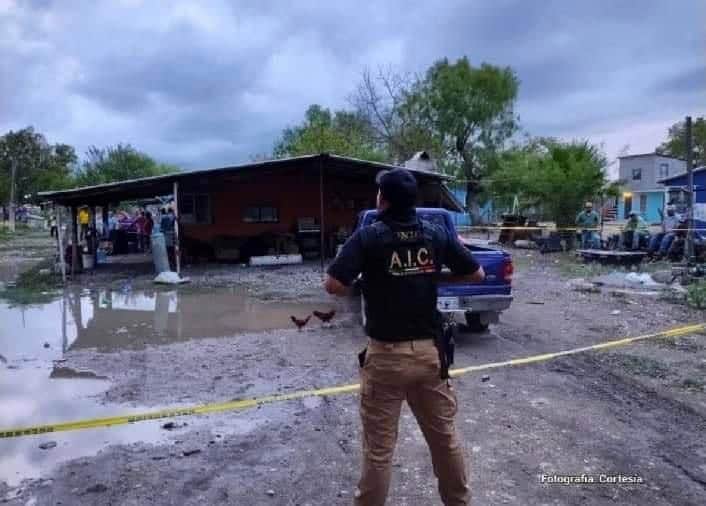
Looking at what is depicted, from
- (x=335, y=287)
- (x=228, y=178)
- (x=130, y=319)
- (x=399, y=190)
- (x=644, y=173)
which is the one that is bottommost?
(x=130, y=319)

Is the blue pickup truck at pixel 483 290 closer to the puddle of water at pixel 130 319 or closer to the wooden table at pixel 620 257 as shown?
the puddle of water at pixel 130 319

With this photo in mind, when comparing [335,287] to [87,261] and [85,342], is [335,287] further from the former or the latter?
[87,261]

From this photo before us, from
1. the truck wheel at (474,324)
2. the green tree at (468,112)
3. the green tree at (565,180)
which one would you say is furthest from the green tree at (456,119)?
the truck wheel at (474,324)

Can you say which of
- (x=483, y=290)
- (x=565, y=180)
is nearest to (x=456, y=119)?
(x=565, y=180)

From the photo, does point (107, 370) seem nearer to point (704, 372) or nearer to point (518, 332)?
point (518, 332)

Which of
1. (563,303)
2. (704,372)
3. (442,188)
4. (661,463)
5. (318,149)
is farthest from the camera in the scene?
(318,149)

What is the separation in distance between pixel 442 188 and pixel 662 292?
34.7ft

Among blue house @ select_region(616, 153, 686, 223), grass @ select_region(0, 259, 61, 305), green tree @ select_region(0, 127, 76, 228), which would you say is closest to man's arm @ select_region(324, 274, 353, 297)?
grass @ select_region(0, 259, 61, 305)

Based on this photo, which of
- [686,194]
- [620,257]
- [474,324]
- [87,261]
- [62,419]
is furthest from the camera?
[87,261]

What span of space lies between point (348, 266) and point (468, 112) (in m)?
40.8

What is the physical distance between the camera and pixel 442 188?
71.2ft

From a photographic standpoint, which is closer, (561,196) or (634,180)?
(561,196)

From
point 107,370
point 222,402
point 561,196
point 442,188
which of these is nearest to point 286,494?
point 222,402

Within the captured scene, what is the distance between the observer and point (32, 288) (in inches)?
591
